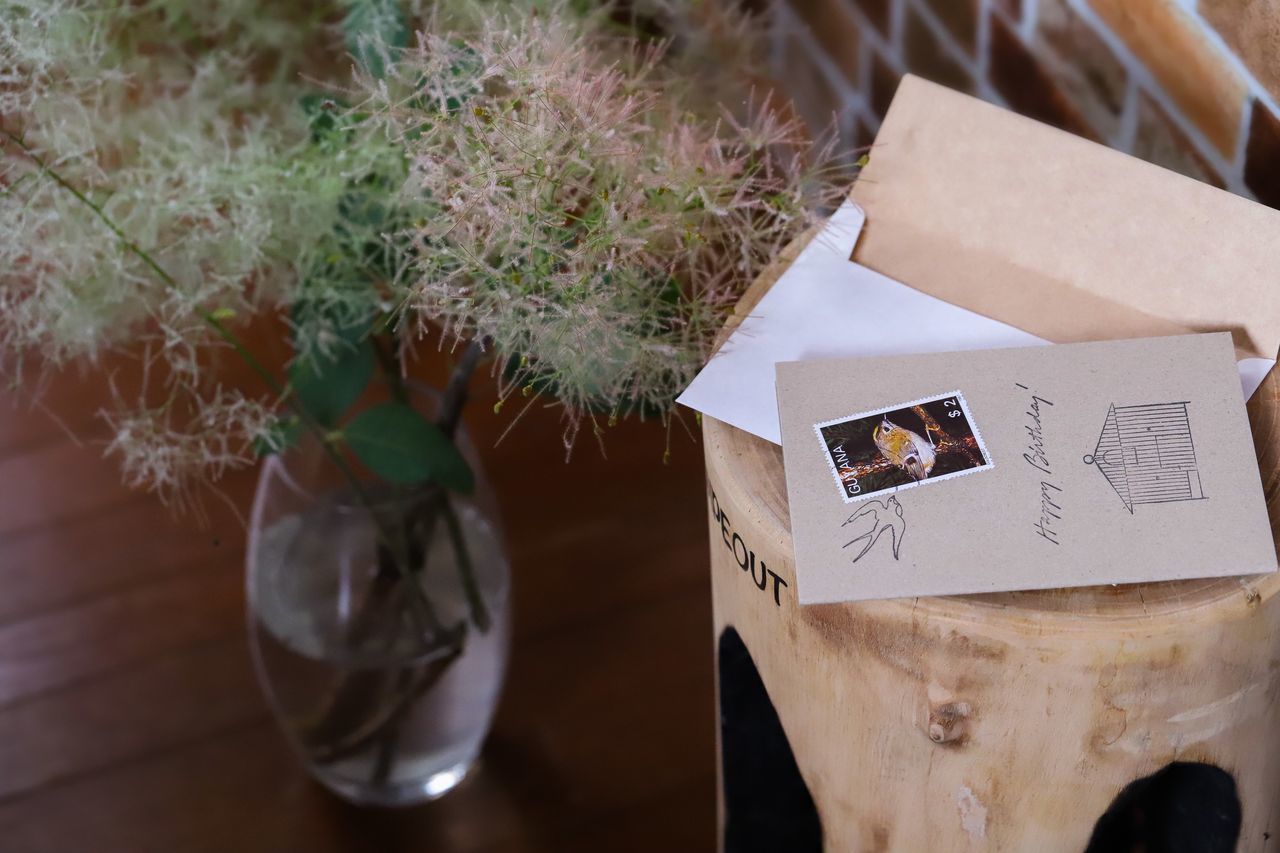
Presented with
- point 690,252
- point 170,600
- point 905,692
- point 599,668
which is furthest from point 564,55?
point 170,600

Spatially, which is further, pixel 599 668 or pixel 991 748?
pixel 599 668

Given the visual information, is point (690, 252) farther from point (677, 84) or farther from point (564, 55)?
point (677, 84)

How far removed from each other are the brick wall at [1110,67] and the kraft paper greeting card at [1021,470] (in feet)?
0.78

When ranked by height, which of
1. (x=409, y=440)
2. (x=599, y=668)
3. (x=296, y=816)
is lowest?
(x=296, y=816)

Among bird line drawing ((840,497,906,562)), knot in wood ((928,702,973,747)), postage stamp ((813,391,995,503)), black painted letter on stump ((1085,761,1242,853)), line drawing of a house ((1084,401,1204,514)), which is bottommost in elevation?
black painted letter on stump ((1085,761,1242,853))

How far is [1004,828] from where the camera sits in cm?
72

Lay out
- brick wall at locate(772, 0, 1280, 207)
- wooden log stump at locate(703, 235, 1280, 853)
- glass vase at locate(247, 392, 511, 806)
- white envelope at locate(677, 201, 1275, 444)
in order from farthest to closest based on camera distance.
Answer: glass vase at locate(247, 392, 511, 806), brick wall at locate(772, 0, 1280, 207), white envelope at locate(677, 201, 1275, 444), wooden log stump at locate(703, 235, 1280, 853)

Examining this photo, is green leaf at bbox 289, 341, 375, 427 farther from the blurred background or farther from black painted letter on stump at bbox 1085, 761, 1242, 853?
black painted letter on stump at bbox 1085, 761, 1242, 853

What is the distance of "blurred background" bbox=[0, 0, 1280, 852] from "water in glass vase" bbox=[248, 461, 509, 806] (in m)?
0.07

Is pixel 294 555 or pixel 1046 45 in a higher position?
pixel 1046 45

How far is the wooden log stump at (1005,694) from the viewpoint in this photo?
2.06ft

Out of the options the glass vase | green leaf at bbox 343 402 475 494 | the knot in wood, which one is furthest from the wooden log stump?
the glass vase

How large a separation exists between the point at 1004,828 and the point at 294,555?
64 centimetres

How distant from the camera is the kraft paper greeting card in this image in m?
0.64
